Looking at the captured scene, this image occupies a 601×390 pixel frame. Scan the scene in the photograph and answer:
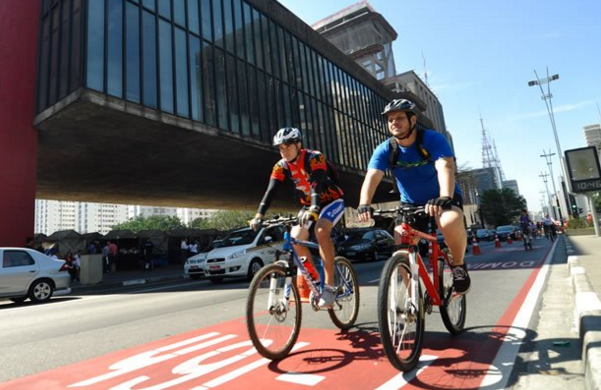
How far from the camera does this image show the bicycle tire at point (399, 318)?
2.71 m

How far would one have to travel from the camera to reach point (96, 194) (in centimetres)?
3228

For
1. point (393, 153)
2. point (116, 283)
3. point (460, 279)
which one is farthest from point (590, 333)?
point (116, 283)

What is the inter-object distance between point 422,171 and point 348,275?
156 centimetres

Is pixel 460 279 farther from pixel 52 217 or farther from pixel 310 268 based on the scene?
pixel 52 217

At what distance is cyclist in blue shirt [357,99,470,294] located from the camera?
10.6 ft

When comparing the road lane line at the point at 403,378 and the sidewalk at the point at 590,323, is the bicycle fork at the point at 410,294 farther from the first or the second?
the sidewalk at the point at 590,323

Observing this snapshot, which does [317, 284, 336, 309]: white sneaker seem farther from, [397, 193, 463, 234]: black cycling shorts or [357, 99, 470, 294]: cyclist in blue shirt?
[397, 193, 463, 234]: black cycling shorts

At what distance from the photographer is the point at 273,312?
11.4 ft

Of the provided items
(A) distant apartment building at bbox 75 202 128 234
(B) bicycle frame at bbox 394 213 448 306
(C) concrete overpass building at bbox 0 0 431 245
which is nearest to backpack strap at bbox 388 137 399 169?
(B) bicycle frame at bbox 394 213 448 306

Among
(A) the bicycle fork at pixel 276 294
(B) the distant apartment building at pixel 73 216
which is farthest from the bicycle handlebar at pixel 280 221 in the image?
(B) the distant apartment building at pixel 73 216

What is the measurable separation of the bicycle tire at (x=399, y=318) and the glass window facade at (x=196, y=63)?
15.3 m

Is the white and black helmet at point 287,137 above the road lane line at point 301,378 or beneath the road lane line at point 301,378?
above

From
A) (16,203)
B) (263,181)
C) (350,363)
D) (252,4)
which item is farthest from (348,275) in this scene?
(263,181)

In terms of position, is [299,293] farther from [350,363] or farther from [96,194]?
[96,194]
